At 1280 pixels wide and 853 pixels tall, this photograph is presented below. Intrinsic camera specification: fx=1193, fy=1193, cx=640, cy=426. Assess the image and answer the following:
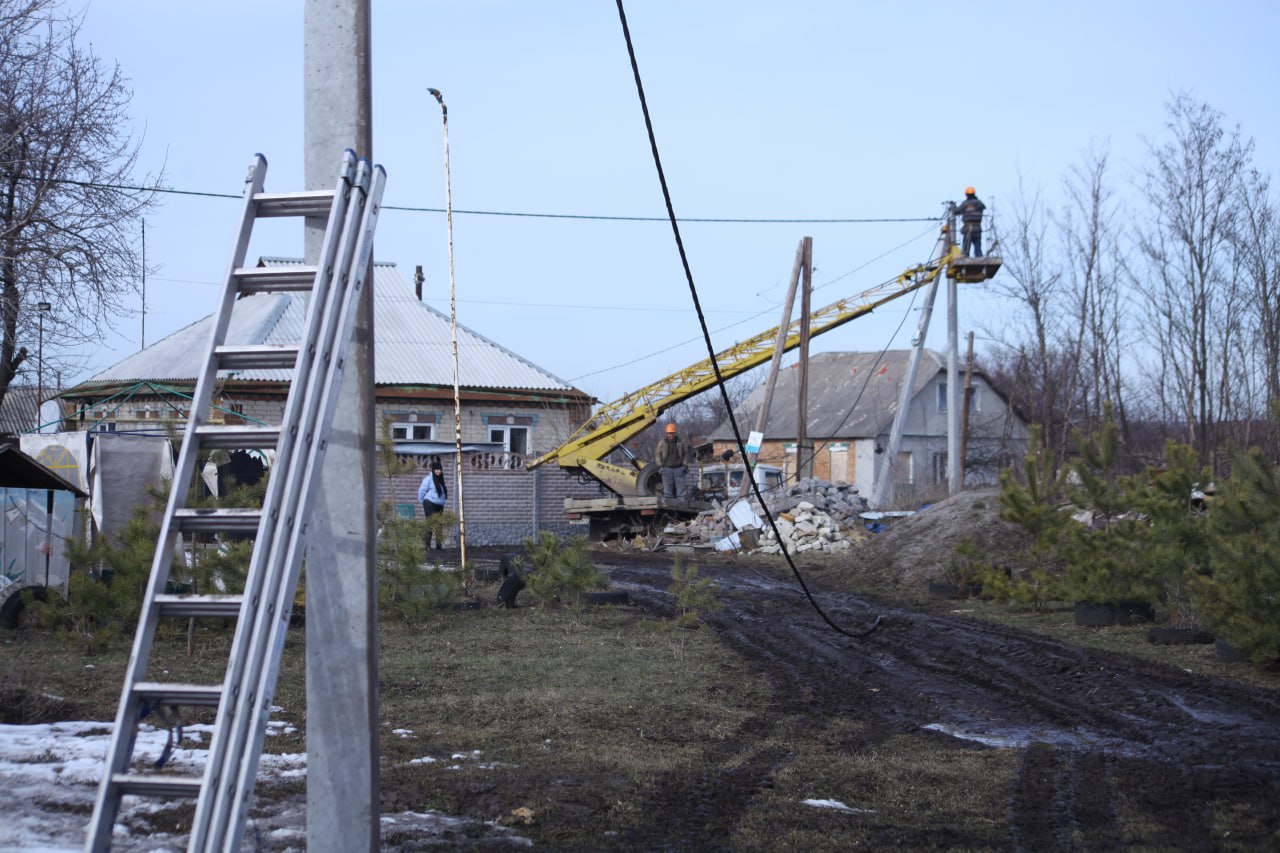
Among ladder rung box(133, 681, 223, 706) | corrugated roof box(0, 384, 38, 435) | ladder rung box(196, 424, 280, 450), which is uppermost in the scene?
corrugated roof box(0, 384, 38, 435)

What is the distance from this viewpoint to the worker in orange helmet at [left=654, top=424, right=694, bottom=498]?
1105 inches

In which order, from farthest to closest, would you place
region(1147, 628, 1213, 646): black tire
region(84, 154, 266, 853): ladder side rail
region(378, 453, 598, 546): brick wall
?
region(378, 453, 598, 546): brick wall
region(1147, 628, 1213, 646): black tire
region(84, 154, 266, 853): ladder side rail

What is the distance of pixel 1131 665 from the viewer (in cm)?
1059

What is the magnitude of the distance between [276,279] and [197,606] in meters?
1.12

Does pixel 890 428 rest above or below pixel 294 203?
above

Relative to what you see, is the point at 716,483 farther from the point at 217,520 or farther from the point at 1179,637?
the point at 217,520

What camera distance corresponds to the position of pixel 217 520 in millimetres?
3707

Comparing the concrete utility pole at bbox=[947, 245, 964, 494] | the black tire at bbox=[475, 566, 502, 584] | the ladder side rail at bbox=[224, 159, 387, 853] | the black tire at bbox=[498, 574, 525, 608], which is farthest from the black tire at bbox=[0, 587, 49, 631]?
the concrete utility pole at bbox=[947, 245, 964, 494]

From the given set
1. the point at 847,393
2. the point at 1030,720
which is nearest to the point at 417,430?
the point at 847,393

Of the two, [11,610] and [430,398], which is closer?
[11,610]

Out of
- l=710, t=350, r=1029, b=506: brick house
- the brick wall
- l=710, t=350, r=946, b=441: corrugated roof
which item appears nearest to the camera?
the brick wall

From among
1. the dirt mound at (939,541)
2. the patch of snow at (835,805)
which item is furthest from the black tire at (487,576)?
the patch of snow at (835,805)

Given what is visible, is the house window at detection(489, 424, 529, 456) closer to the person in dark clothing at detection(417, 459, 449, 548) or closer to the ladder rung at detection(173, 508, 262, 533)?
the person in dark clothing at detection(417, 459, 449, 548)

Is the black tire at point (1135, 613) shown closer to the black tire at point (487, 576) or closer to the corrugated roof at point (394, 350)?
the black tire at point (487, 576)
